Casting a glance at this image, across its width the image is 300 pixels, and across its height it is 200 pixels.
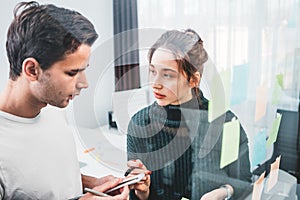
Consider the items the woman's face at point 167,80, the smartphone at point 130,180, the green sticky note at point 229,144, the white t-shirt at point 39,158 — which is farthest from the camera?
the green sticky note at point 229,144

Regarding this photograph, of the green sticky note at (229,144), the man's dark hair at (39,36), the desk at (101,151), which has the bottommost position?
the green sticky note at (229,144)

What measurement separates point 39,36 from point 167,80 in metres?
0.34

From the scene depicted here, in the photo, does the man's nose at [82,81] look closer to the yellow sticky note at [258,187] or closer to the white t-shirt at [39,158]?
the white t-shirt at [39,158]

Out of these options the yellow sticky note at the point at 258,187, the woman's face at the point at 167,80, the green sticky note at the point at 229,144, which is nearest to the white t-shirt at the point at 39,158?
the woman's face at the point at 167,80

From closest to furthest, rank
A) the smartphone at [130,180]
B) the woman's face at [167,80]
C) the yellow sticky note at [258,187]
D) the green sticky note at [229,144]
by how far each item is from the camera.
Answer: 1. the smartphone at [130,180]
2. the woman's face at [167,80]
3. the green sticky note at [229,144]
4. the yellow sticky note at [258,187]

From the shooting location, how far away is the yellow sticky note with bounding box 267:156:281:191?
1373 mm

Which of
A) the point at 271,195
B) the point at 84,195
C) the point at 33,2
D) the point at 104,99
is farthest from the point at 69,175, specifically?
the point at 271,195

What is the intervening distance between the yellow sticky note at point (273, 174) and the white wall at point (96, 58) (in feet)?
2.93

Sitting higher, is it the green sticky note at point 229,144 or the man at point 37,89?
the man at point 37,89

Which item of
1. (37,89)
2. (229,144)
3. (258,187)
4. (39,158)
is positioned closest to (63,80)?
(37,89)

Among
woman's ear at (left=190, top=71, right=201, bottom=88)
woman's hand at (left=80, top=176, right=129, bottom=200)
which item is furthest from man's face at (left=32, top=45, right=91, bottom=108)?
woman's ear at (left=190, top=71, right=201, bottom=88)

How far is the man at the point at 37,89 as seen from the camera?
597mm

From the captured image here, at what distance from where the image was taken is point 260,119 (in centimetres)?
135

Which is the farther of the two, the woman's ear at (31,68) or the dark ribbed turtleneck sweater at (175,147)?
the dark ribbed turtleneck sweater at (175,147)
